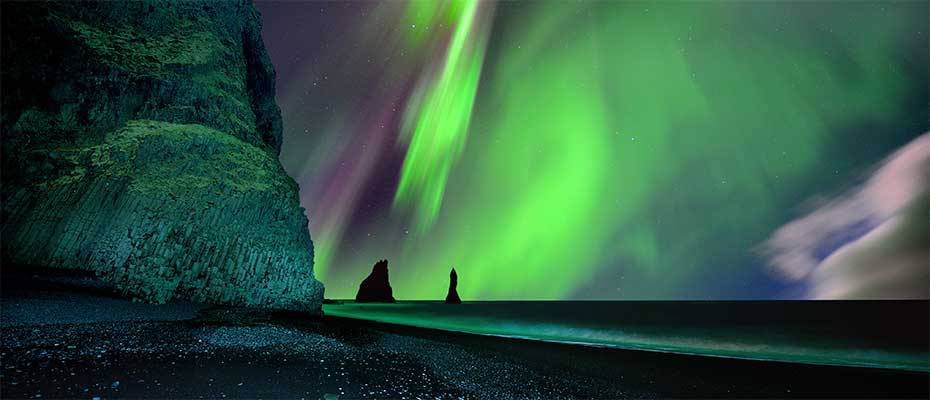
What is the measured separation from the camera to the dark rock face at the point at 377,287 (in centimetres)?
16138

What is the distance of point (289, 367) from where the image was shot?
10.2m

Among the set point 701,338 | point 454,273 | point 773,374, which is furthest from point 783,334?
point 454,273

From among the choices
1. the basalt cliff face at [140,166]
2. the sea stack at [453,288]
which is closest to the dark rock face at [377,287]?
the sea stack at [453,288]

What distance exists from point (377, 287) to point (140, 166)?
14433cm

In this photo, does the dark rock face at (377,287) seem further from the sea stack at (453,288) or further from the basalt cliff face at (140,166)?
the basalt cliff face at (140,166)

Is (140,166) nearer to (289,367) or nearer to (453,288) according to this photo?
(289,367)

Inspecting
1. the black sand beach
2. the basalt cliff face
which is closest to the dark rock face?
the basalt cliff face

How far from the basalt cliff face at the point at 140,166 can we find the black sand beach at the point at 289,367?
2.96 meters

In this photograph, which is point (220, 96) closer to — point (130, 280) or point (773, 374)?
point (130, 280)

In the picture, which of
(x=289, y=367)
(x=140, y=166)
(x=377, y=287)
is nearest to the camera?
(x=289, y=367)

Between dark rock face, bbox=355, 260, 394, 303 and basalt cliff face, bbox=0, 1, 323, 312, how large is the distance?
13643cm

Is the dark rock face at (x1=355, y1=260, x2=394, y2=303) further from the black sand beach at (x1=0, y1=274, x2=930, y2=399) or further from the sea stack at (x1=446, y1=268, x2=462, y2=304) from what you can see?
the black sand beach at (x1=0, y1=274, x2=930, y2=399)

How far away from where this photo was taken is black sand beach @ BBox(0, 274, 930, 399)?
7883mm

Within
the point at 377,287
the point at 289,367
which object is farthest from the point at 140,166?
the point at 377,287
